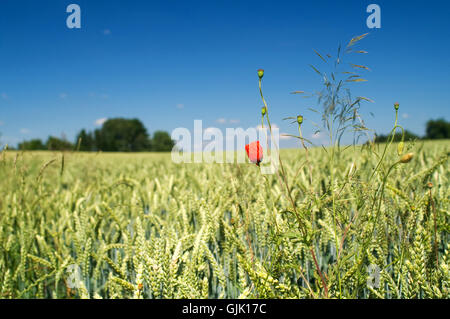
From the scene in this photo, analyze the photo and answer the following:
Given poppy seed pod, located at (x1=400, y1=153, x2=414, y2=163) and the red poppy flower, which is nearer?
poppy seed pod, located at (x1=400, y1=153, x2=414, y2=163)

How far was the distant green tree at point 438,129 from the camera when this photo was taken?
40.2m

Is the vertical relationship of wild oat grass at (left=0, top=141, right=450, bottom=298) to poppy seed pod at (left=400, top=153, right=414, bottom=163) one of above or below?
below

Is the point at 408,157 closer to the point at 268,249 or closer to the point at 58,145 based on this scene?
the point at 268,249

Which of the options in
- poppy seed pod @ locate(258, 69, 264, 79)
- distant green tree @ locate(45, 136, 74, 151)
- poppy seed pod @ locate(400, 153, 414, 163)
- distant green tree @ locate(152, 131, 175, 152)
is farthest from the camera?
distant green tree @ locate(45, 136, 74, 151)

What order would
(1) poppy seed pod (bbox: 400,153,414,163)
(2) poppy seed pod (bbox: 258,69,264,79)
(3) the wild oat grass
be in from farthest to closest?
(3) the wild oat grass → (2) poppy seed pod (bbox: 258,69,264,79) → (1) poppy seed pod (bbox: 400,153,414,163)

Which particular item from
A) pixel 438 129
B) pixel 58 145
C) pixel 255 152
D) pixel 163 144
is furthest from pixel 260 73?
pixel 438 129

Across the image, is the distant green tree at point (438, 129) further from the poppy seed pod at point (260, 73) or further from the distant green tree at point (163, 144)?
the poppy seed pod at point (260, 73)

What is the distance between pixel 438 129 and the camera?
42.7 metres

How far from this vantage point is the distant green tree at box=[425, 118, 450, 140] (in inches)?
1584

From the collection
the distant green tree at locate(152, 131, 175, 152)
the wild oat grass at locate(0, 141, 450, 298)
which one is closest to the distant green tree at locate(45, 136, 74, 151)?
the wild oat grass at locate(0, 141, 450, 298)

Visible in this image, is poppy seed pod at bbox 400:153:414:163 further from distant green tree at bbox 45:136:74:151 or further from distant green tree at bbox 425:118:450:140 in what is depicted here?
distant green tree at bbox 425:118:450:140

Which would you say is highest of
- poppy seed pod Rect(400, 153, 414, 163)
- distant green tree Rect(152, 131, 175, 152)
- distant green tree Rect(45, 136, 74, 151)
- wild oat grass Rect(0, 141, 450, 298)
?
distant green tree Rect(152, 131, 175, 152)
